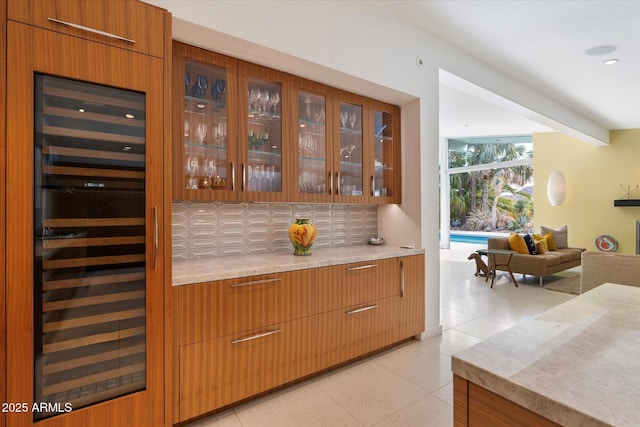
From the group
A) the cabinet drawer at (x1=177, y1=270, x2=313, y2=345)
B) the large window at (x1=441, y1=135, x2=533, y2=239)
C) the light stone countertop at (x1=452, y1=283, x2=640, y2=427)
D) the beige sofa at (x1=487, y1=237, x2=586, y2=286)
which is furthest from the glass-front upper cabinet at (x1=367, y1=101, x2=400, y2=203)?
the large window at (x1=441, y1=135, x2=533, y2=239)

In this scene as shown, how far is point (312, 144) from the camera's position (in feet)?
8.73

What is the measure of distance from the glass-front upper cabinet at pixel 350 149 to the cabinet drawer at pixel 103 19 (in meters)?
1.55

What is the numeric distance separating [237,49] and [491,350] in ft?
7.11

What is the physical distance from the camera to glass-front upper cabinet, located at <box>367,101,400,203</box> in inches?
120

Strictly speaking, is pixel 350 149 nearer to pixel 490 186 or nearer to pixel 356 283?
pixel 356 283

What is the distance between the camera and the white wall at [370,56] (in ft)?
6.43

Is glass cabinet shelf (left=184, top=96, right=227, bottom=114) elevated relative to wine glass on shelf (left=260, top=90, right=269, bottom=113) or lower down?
lower down

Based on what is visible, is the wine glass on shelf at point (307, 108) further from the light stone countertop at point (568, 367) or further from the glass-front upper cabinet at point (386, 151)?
the light stone countertop at point (568, 367)

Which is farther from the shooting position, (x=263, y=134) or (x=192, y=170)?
(x=263, y=134)

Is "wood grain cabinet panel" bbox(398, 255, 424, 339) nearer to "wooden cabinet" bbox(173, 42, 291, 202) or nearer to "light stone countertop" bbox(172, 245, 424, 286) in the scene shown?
"light stone countertop" bbox(172, 245, 424, 286)

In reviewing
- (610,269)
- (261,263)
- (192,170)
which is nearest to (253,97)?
(192,170)

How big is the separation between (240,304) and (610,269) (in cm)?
257

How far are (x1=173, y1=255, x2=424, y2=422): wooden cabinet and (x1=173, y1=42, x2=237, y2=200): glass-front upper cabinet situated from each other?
0.68m

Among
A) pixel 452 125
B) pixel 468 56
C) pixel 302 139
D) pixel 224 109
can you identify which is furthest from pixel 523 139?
pixel 224 109
